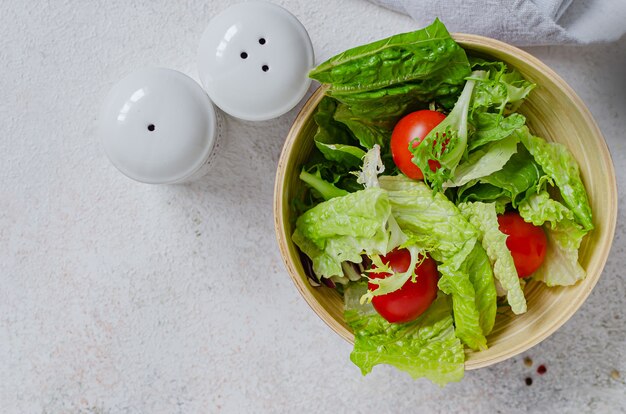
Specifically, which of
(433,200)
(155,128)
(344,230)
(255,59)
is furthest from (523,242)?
(155,128)

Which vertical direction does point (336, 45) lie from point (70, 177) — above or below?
above

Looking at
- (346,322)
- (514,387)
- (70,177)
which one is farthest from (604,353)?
(70,177)

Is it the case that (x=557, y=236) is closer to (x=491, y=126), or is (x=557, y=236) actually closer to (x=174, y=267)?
(x=491, y=126)

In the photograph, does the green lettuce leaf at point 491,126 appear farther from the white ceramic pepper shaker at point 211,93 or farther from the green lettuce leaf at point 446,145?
the white ceramic pepper shaker at point 211,93

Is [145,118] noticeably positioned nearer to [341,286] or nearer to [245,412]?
[341,286]

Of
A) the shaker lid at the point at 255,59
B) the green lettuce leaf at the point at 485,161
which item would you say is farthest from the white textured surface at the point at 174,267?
the green lettuce leaf at the point at 485,161

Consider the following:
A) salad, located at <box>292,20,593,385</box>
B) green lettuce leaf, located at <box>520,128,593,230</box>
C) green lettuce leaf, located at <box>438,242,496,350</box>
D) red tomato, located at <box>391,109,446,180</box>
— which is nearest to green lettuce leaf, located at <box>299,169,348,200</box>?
salad, located at <box>292,20,593,385</box>
